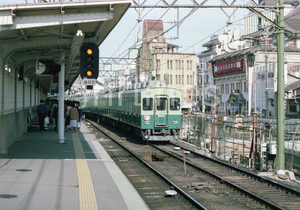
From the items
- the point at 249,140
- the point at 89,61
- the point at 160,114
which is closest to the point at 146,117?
the point at 160,114

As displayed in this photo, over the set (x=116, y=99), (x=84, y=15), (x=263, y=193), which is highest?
(x=84, y=15)

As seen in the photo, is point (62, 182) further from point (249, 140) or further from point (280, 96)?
point (249, 140)

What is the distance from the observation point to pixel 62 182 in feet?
29.1

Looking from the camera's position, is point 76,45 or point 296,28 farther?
point 296,28

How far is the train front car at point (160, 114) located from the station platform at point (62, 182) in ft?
15.4

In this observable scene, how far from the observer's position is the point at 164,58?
7369 centimetres

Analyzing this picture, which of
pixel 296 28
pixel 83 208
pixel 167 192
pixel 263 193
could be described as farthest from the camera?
pixel 296 28

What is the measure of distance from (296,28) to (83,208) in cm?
4910

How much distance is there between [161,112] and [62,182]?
416 inches

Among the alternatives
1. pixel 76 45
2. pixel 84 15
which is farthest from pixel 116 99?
pixel 84 15

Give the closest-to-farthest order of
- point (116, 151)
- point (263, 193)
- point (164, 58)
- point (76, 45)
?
point (263, 193), point (76, 45), point (116, 151), point (164, 58)

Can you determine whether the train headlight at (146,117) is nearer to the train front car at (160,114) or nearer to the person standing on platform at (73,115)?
the train front car at (160,114)

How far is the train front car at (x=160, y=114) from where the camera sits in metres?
18.8

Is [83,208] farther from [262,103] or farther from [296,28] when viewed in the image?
[296,28]
